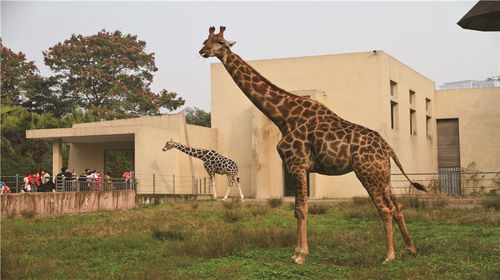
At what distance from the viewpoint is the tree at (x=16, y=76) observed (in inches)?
1681

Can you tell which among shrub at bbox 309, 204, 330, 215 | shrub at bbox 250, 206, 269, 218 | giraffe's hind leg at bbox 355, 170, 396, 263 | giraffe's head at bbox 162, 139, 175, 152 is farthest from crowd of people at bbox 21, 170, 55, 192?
giraffe's hind leg at bbox 355, 170, 396, 263

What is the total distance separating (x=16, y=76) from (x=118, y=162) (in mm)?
11298

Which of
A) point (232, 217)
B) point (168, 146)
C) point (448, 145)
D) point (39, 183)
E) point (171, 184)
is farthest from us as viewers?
point (448, 145)

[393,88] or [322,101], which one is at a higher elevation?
[393,88]

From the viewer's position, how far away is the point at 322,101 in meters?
29.8

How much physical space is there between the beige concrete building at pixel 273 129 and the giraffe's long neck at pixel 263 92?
18.0 m

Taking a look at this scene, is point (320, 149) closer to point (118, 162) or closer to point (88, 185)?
point (88, 185)

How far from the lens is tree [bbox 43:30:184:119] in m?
45.4

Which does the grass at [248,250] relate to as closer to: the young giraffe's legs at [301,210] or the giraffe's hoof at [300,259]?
the giraffe's hoof at [300,259]

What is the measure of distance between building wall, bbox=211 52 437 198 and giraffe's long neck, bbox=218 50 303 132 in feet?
63.2

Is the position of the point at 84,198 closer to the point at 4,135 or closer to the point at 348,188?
the point at 348,188

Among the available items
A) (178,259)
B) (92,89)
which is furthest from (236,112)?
(178,259)

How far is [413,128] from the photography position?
3419 centimetres

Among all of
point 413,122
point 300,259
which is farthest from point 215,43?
point 413,122
